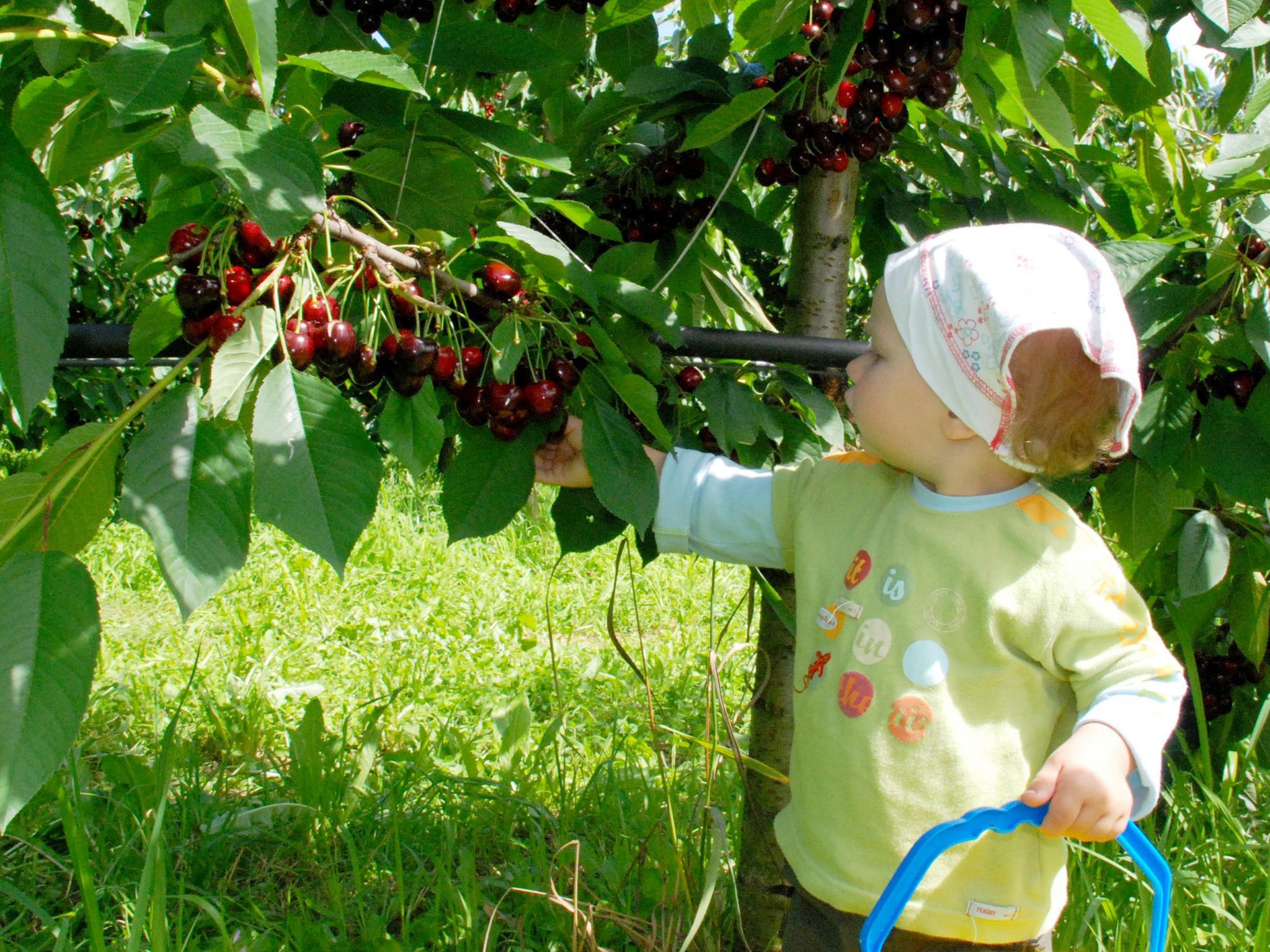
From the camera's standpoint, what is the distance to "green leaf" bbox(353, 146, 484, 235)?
123cm

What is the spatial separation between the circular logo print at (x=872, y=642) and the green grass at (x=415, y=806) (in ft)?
1.63

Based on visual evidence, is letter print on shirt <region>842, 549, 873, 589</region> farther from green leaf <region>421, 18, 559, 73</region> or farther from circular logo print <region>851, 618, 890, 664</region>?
green leaf <region>421, 18, 559, 73</region>

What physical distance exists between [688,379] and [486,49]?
596 mm

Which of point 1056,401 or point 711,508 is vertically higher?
point 1056,401

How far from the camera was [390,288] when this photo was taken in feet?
3.69

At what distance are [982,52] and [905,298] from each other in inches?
18.4

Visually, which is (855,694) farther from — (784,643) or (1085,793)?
(784,643)

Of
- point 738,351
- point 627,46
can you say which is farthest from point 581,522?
point 627,46

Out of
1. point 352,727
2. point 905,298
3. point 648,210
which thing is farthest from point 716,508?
point 352,727

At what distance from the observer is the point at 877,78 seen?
61.4 inches

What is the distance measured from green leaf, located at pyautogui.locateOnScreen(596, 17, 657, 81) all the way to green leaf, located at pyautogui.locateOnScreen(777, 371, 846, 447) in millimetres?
639

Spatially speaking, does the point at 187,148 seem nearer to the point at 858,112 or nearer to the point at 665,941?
the point at 858,112

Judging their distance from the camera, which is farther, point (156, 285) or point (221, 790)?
point (156, 285)

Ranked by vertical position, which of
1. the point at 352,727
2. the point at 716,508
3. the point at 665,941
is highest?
the point at 716,508
